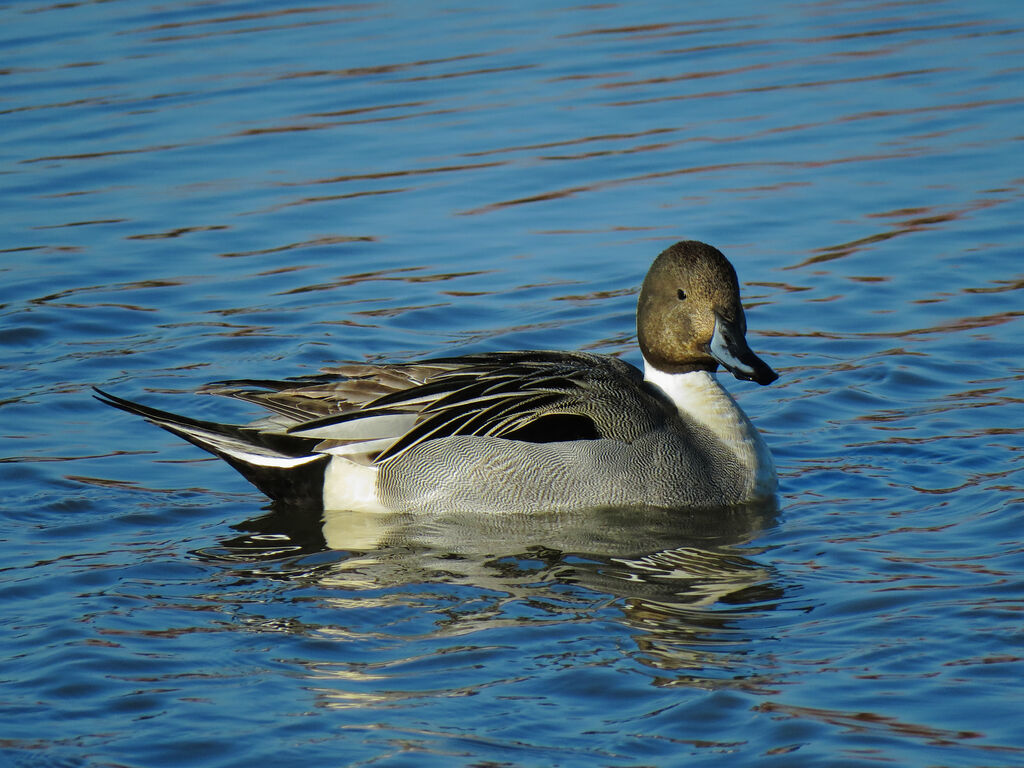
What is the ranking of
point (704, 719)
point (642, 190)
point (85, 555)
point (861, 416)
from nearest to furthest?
point (704, 719)
point (85, 555)
point (861, 416)
point (642, 190)

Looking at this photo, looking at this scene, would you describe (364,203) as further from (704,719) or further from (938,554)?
(704,719)

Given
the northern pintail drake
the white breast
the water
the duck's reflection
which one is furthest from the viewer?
the white breast

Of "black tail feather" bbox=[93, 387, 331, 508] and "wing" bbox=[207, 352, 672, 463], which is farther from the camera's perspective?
"black tail feather" bbox=[93, 387, 331, 508]

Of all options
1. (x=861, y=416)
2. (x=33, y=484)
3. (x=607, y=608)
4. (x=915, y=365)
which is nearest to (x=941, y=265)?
(x=915, y=365)

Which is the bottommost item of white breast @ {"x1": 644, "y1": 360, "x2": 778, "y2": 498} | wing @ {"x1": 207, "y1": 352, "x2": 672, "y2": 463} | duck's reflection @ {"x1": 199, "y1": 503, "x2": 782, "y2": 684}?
duck's reflection @ {"x1": 199, "y1": 503, "x2": 782, "y2": 684}

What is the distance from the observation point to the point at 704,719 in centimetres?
474

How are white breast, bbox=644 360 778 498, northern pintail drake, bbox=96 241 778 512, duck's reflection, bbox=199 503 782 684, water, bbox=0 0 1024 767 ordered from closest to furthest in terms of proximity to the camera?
water, bbox=0 0 1024 767, duck's reflection, bbox=199 503 782 684, northern pintail drake, bbox=96 241 778 512, white breast, bbox=644 360 778 498

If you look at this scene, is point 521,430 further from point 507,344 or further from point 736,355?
point 507,344

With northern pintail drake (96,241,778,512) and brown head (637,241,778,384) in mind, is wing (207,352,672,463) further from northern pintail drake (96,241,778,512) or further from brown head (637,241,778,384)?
brown head (637,241,778,384)

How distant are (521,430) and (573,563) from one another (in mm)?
756

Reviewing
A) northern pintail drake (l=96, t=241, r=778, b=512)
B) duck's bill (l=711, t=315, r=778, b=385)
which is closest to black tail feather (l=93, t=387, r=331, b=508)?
northern pintail drake (l=96, t=241, r=778, b=512)

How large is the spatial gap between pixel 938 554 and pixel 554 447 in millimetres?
1588

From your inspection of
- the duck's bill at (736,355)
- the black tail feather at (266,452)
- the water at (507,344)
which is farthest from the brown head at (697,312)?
the black tail feather at (266,452)

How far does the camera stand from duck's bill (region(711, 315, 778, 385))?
22.0 feet
